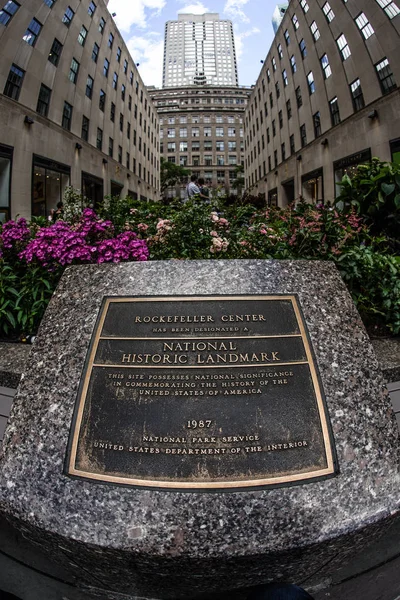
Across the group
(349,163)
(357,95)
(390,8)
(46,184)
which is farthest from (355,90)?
(46,184)

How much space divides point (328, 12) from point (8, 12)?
2018 centimetres

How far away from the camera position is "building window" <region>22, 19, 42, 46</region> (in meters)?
17.7

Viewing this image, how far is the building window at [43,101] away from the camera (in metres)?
19.0

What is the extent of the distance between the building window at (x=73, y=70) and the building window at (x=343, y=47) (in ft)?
59.5

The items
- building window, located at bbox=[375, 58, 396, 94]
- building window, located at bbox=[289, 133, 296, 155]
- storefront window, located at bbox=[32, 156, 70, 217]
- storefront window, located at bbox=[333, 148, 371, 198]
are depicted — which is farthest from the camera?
building window, located at bbox=[289, 133, 296, 155]

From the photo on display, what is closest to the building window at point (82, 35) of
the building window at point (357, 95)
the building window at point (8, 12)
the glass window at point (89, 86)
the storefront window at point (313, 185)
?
the glass window at point (89, 86)

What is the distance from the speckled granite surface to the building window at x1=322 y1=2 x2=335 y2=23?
94.3 feet

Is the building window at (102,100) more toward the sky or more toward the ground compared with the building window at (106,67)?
more toward the ground

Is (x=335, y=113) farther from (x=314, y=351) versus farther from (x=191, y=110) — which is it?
(x=191, y=110)

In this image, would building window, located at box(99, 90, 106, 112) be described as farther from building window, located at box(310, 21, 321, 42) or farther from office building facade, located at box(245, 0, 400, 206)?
building window, located at box(310, 21, 321, 42)

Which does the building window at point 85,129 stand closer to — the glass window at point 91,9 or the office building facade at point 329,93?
the glass window at point 91,9

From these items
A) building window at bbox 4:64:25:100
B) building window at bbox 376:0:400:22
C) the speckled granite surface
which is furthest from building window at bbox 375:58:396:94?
the speckled granite surface

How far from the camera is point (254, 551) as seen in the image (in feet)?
4.81

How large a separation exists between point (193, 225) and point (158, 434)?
319 centimetres
